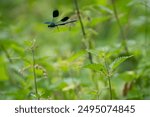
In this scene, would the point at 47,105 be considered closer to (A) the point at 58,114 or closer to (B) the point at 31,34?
(A) the point at 58,114

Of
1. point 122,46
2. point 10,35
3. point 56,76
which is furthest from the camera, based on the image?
point 10,35

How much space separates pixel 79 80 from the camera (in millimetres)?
2215

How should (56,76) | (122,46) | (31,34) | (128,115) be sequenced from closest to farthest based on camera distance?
(128,115) → (122,46) → (56,76) → (31,34)

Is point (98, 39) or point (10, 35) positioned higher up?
point (10, 35)

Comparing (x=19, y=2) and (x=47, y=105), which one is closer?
(x=47, y=105)

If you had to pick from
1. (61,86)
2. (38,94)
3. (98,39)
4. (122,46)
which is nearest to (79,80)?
(61,86)

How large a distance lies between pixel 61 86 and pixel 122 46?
1.14 ft

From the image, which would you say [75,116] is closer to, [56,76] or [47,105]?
[47,105]

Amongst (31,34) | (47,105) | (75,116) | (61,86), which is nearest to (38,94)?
(47,105)

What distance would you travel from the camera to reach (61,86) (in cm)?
217

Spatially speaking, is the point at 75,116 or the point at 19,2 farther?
the point at 19,2

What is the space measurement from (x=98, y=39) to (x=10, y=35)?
887 millimetres

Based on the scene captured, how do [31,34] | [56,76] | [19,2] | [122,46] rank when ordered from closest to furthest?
[122,46]
[56,76]
[31,34]
[19,2]

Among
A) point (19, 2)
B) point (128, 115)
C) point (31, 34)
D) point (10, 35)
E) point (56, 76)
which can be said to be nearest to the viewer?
point (128, 115)
